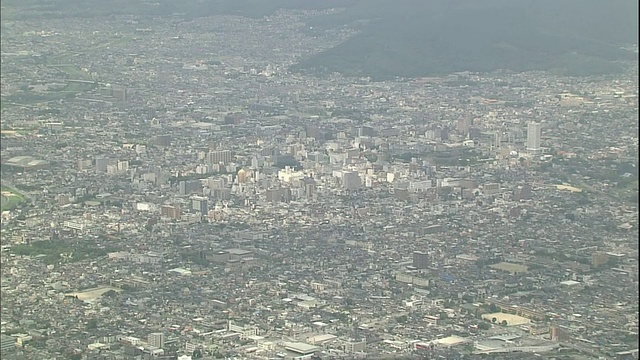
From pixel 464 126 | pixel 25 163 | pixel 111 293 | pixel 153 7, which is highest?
pixel 153 7

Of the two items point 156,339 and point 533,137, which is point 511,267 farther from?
point 533,137

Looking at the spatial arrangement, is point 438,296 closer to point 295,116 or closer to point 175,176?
point 175,176

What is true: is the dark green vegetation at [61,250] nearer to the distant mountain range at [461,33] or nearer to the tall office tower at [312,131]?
the tall office tower at [312,131]

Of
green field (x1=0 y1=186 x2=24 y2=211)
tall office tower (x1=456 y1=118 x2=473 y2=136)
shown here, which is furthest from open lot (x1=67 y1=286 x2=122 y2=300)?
tall office tower (x1=456 y1=118 x2=473 y2=136)

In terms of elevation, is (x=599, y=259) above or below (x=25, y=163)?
below

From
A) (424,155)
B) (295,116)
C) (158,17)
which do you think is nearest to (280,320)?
(424,155)

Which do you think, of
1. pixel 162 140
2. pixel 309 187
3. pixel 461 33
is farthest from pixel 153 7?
pixel 309 187

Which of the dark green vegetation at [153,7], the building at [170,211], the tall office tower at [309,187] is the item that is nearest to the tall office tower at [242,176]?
the tall office tower at [309,187]
